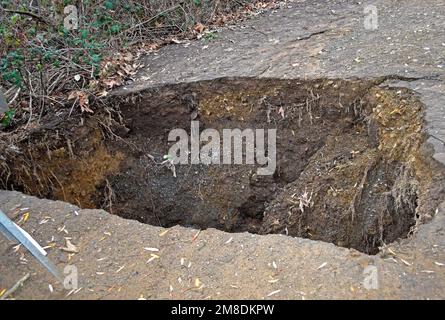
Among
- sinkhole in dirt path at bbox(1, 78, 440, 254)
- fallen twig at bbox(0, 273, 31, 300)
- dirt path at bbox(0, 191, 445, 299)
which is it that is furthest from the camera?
sinkhole in dirt path at bbox(1, 78, 440, 254)

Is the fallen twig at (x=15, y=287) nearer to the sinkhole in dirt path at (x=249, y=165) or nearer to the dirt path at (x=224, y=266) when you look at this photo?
the dirt path at (x=224, y=266)

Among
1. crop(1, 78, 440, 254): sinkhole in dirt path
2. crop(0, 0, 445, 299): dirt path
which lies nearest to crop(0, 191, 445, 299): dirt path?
crop(0, 0, 445, 299): dirt path

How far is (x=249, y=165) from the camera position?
16.8 feet

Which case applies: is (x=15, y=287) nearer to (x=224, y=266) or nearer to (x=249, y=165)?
(x=224, y=266)

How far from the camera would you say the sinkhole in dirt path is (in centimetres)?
429

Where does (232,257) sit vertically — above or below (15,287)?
above

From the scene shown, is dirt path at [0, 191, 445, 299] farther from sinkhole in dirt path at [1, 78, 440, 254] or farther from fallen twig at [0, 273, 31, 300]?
sinkhole in dirt path at [1, 78, 440, 254]

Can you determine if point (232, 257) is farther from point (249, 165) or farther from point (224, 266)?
point (249, 165)

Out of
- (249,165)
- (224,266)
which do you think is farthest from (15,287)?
(249,165)

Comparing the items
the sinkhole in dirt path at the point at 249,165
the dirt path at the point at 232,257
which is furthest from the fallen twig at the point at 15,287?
the sinkhole in dirt path at the point at 249,165

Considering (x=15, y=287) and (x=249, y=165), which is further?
(x=249, y=165)

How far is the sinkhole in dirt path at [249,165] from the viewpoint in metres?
4.29

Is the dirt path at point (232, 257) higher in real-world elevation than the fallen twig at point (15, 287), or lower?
higher
